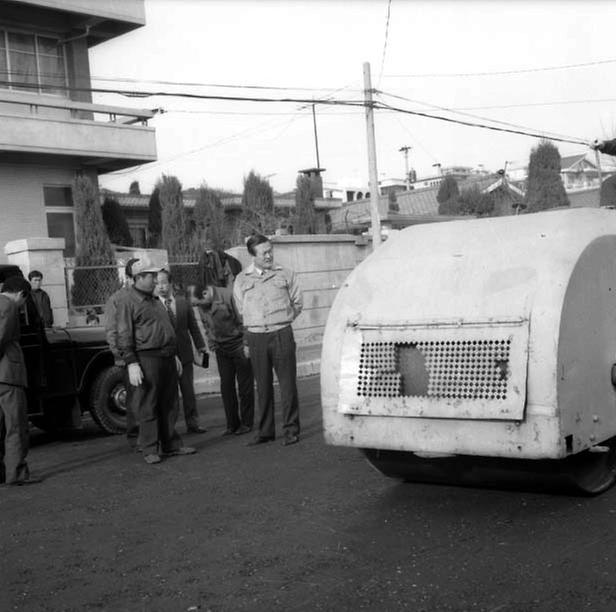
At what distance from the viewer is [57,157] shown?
23.6 m

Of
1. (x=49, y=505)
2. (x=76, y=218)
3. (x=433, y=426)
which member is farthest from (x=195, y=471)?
(x=76, y=218)

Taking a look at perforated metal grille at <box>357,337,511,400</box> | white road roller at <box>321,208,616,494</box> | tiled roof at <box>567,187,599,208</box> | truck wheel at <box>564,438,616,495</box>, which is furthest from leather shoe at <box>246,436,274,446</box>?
tiled roof at <box>567,187,599,208</box>

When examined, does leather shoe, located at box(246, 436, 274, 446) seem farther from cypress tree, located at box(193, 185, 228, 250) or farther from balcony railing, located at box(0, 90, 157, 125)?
cypress tree, located at box(193, 185, 228, 250)

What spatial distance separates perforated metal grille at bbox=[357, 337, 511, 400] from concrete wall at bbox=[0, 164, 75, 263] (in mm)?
17874

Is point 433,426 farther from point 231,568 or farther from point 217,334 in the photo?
point 217,334

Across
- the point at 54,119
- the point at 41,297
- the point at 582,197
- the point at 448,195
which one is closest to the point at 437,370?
the point at 41,297

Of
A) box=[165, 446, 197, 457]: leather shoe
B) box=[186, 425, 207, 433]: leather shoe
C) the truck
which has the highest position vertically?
the truck

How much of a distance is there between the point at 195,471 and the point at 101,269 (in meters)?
9.60

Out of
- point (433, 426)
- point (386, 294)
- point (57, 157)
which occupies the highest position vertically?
point (57, 157)

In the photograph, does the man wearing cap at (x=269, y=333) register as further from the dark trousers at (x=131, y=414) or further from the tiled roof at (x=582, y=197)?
the tiled roof at (x=582, y=197)

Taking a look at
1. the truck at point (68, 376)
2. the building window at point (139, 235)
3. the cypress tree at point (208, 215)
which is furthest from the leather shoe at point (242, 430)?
the building window at point (139, 235)

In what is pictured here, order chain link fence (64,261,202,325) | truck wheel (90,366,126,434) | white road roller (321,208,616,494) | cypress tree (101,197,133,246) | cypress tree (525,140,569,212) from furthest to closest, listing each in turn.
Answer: cypress tree (525,140,569,212), cypress tree (101,197,133,246), chain link fence (64,261,202,325), truck wheel (90,366,126,434), white road roller (321,208,616,494)

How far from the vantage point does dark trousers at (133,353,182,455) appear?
8023mm

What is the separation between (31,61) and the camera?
23.9 metres
